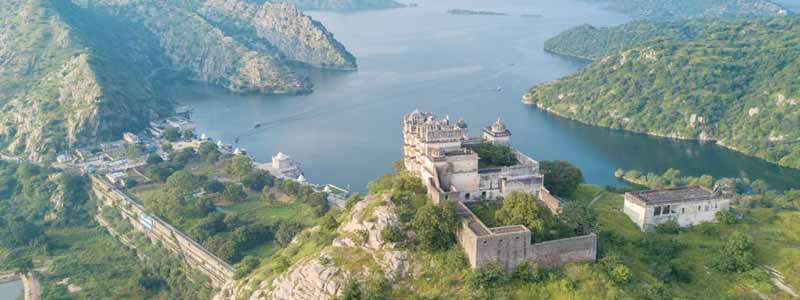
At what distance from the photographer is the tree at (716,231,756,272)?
46.0 metres

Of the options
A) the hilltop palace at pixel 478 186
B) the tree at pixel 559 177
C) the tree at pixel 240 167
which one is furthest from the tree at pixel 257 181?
the tree at pixel 559 177

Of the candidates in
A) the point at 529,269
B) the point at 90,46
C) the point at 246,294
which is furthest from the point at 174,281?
the point at 90,46

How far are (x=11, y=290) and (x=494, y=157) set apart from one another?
49928 millimetres

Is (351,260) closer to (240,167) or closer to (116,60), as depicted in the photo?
(240,167)

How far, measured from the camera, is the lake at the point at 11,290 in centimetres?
6462

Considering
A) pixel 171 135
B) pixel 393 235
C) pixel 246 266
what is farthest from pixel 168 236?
pixel 171 135

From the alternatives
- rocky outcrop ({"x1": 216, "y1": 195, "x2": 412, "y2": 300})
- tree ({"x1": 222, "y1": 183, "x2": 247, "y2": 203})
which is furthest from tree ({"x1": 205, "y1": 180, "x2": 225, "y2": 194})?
rocky outcrop ({"x1": 216, "y1": 195, "x2": 412, "y2": 300})

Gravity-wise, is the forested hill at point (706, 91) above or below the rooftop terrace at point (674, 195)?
below

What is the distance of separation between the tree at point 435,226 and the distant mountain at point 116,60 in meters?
76.6

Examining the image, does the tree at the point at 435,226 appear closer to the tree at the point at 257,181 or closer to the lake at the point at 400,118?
the tree at the point at 257,181

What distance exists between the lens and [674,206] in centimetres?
5081

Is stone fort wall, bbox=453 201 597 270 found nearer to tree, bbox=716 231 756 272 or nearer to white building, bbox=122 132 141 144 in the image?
tree, bbox=716 231 756 272

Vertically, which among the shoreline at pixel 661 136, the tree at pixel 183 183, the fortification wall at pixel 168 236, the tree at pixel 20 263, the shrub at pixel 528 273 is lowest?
the shoreline at pixel 661 136

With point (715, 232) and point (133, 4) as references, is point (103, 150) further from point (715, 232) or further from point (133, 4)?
point (133, 4)
